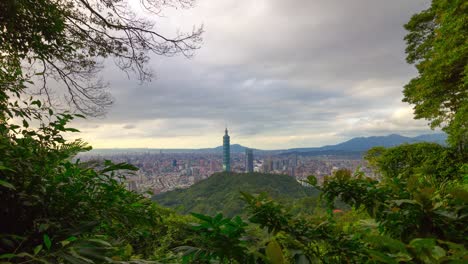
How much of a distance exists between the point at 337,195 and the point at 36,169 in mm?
1628

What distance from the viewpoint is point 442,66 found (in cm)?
921

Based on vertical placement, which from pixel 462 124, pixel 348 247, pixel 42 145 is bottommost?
pixel 348 247

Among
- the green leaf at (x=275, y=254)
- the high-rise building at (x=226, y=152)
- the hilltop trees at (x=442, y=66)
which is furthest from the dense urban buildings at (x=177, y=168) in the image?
the high-rise building at (x=226, y=152)

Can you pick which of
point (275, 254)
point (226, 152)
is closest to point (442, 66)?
point (275, 254)

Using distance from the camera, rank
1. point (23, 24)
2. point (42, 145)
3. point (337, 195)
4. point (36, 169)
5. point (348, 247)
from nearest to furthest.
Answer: point (348, 247)
point (36, 169)
point (337, 195)
point (42, 145)
point (23, 24)

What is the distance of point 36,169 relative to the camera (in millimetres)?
1336

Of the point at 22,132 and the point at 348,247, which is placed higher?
the point at 22,132

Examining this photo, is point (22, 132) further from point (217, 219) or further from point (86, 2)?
point (86, 2)

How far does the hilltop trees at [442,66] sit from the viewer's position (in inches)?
310


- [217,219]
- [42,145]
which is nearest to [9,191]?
[42,145]

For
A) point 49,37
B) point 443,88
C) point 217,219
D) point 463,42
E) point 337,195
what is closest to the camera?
point 217,219

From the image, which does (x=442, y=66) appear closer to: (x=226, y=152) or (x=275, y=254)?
(x=275, y=254)

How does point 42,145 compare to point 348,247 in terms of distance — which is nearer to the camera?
point 348,247

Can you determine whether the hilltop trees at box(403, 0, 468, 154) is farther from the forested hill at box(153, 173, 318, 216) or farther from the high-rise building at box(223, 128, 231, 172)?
the high-rise building at box(223, 128, 231, 172)
